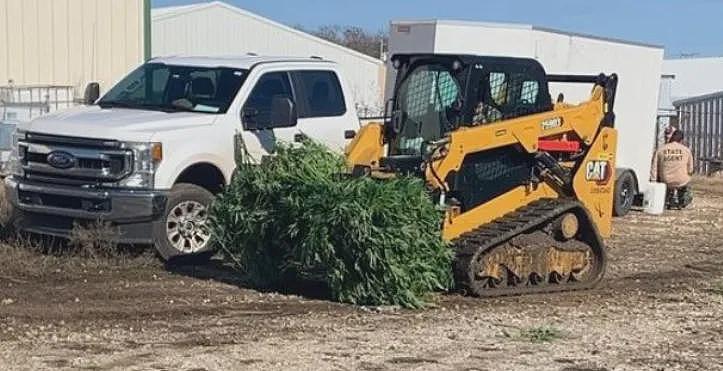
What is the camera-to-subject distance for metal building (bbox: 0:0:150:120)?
21.6 metres

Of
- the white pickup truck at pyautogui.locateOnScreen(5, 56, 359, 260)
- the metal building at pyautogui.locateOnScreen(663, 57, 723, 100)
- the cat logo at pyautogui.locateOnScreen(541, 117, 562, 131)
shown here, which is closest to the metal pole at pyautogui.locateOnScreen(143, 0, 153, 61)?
the white pickup truck at pyautogui.locateOnScreen(5, 56, 359, 260)

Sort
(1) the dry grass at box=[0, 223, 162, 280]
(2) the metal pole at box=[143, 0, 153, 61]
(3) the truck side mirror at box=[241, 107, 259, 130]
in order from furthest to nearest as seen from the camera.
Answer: (2) the metal pole at box=[143, 0, 153, 61], (3) the truck side mirror at box=[241, 107, 259, 130], (1) the dry grass at box=[0, 223, 162, 280]

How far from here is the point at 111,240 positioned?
40.5 ft

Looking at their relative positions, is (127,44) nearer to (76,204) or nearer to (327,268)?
(76,204)

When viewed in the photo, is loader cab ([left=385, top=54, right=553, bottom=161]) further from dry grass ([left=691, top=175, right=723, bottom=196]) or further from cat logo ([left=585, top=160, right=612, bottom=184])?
dry grass ([left=691, top=175, right=723, bottom=196])

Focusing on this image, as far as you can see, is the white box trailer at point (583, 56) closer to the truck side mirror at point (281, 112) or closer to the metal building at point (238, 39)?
the truck side mirror at point (281, 112)

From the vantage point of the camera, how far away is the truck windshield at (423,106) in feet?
39.6

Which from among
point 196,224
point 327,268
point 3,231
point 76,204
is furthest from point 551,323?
point 3,231

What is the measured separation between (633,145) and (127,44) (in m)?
9.42

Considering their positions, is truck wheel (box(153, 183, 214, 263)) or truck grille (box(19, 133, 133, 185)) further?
truck wheel (box(153, 183, 214, 263))

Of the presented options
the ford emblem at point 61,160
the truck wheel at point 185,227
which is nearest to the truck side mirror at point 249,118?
the truck wheel at point 185,227

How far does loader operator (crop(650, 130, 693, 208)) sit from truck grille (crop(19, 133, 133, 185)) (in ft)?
40.2

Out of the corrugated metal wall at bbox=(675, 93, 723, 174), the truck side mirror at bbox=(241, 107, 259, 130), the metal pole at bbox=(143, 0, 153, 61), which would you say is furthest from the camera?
the corrugated metal wall at bbox=(675, 93, 723, 174)

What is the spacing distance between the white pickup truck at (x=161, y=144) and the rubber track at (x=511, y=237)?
8.79 feet
